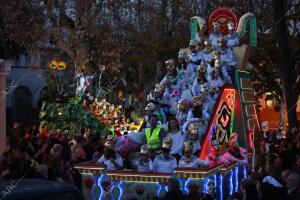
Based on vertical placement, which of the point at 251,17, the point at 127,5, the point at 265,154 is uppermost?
the point at 127,5

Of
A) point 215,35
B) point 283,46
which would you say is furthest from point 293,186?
point 283,46

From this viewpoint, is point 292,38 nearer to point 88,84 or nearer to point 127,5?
point 127,5

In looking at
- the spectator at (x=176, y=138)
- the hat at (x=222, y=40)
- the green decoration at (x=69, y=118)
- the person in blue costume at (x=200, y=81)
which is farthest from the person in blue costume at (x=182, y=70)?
the green decoration at (x=69, y=118)

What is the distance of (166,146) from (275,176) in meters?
1.89

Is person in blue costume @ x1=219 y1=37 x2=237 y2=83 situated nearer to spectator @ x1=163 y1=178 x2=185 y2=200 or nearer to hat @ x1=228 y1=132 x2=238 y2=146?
hat @ x1=228 y1=132 x2=238 y2=146

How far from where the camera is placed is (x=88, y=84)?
23.2m

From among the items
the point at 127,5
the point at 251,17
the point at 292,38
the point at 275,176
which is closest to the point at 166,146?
the point at 275,176

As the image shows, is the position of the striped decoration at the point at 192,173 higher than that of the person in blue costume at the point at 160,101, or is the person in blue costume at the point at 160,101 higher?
the person in blue costume at the point at 160,101

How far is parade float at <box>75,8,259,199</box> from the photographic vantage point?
33.0 ft

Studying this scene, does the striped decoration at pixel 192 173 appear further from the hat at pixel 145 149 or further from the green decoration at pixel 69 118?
the green decoration at pixel 69 118

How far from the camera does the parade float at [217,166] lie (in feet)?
33.0

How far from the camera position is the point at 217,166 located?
10570 mm

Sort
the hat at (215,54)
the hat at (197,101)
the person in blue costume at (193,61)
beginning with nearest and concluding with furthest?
the hat at (197,101), the hat at (215,54), the person in blue costume at (193,61)

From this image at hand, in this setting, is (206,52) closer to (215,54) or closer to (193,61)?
(193,61)
